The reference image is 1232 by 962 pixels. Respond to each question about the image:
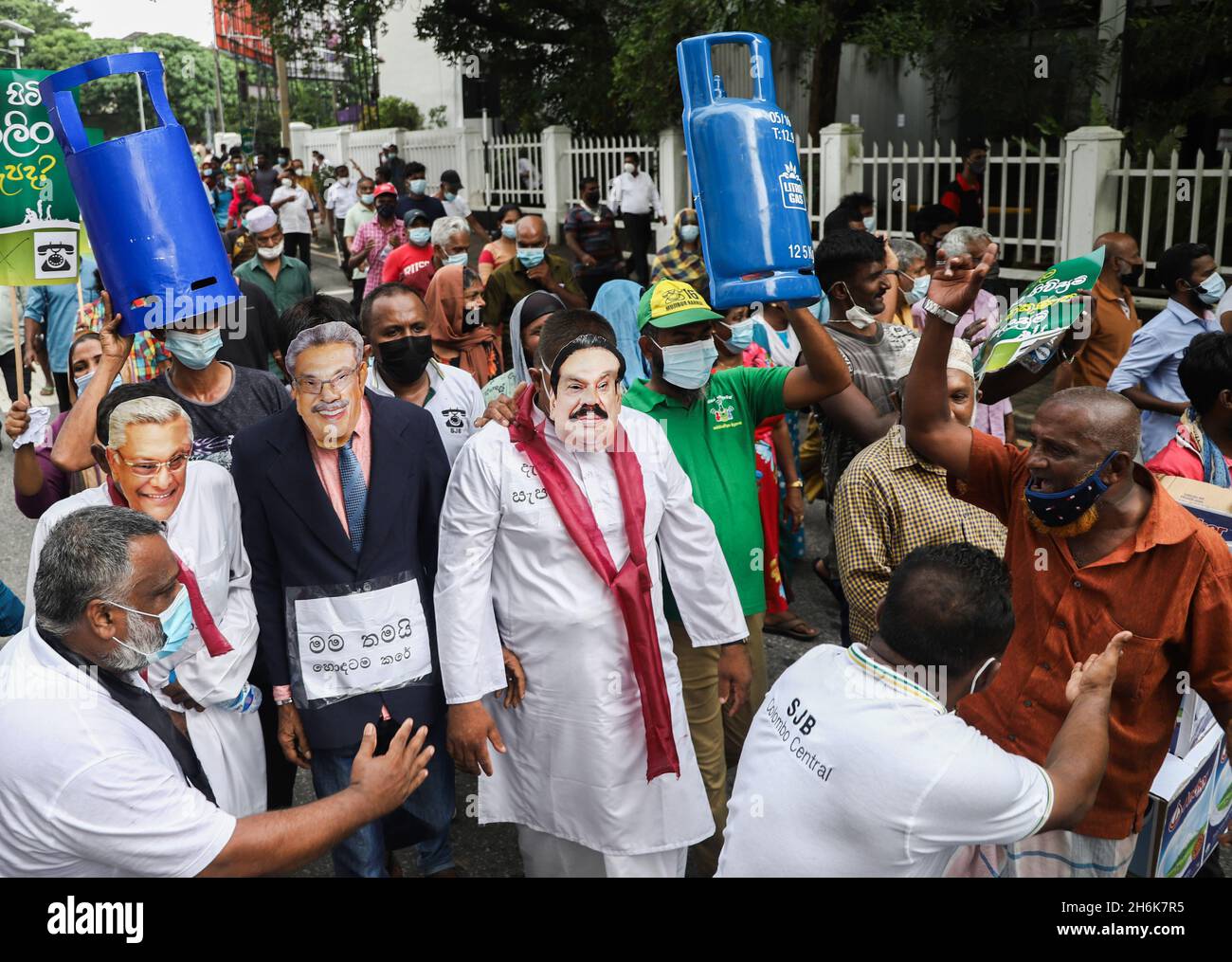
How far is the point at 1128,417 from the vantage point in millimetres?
2770

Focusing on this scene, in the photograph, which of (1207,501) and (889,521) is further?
(889,521)

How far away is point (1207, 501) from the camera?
3316 mm

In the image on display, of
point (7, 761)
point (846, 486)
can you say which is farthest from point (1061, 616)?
point (7, 761)

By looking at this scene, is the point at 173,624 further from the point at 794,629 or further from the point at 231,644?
the point at 794,629

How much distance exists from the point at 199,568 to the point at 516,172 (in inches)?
706

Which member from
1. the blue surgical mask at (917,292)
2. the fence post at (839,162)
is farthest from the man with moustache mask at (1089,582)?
the fence post at (839,162)

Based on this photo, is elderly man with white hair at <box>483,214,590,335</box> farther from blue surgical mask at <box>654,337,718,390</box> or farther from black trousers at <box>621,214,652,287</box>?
black trousers at <box>621,214,652,287</box>

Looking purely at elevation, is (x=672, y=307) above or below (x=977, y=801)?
above

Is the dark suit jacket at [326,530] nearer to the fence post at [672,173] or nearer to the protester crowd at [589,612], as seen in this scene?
the protester crowd at [589,612]

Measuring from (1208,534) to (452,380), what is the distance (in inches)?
103

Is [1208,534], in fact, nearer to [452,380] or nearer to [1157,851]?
[1157,851]

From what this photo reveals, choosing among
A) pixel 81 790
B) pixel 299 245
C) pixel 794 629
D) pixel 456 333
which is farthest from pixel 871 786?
pixel 299 245

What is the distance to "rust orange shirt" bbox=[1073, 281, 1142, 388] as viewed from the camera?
6.27 meters

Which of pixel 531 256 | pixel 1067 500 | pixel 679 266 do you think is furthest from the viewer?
pixel 531 256
